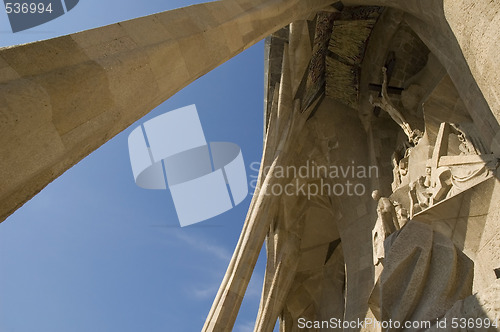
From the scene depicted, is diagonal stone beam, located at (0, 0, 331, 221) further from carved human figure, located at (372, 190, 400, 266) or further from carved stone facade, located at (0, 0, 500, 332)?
carved human figure, located at (372, 190, 400, 266)

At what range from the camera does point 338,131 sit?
10.6 m

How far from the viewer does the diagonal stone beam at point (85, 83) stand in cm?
211

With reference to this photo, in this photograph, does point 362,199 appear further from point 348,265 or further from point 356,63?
point 356,63

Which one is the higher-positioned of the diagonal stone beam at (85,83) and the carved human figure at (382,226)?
the diagonal stone beam at (85,83)

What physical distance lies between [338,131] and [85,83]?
28.4ft

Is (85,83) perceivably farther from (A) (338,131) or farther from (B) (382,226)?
(A) (338,131)

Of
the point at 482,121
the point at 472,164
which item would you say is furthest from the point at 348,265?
the point at 482,121

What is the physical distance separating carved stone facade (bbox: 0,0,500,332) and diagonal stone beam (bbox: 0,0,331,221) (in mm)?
10

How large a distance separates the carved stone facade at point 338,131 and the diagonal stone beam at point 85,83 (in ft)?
0.03

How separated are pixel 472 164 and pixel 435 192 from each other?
0.63 m

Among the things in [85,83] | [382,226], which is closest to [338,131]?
[382,226]

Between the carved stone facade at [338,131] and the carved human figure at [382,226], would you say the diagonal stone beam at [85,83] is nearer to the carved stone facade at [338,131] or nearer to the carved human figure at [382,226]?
the carved stone facade at [338,131]

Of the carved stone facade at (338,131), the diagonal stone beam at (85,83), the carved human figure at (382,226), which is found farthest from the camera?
the carved human figure at (382,226)

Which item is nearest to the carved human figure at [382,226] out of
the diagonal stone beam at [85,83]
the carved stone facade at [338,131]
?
the carved stone facade at [338,131]
